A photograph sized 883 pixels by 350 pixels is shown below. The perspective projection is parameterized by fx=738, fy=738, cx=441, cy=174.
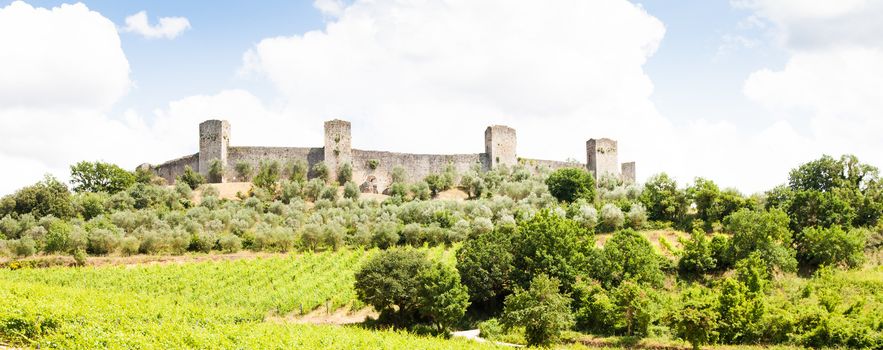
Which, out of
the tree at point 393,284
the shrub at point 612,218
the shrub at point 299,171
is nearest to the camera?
the tree at point 393,284

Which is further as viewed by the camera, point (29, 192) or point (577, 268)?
point (29, 192)

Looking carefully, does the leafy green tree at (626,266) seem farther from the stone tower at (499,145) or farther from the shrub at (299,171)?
the stone tower at (499,145)

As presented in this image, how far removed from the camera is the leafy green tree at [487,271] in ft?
110

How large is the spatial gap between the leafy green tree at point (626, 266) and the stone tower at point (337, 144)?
119ft

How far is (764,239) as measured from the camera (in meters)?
36.6

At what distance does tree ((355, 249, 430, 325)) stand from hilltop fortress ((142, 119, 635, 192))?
3505cm

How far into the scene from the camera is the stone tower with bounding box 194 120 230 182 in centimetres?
6494

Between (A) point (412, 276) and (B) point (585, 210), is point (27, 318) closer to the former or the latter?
(A) point (412, 276)

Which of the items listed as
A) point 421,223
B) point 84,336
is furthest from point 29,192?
point 84,336

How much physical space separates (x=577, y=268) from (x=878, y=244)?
1849 cm

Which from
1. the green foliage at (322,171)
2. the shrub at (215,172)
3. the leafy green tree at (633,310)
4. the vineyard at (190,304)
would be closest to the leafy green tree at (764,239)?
the leafy green tree at (633,310)

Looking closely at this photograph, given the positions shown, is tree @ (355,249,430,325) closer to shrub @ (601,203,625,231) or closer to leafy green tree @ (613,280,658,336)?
leafy green tree @ (613,280,658,336)

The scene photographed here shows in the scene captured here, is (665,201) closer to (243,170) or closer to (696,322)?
(696,322)

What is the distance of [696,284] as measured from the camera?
36.6m
